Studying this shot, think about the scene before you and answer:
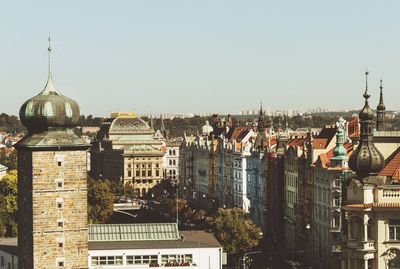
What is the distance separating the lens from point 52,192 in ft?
243

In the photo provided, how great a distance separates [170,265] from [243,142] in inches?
2780

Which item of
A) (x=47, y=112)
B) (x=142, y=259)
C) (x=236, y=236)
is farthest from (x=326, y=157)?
(x=47, y=112)

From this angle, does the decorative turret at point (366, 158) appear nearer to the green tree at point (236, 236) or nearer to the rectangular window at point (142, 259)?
the rectangular window at point (142, 259)

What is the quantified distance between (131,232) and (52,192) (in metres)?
20.3

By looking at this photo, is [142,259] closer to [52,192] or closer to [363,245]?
[52,192]

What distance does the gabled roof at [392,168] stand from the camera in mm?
51906

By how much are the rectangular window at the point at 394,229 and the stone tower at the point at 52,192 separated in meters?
29.7

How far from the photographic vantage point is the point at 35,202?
74000mm

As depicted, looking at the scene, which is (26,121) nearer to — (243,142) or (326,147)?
(326,147)

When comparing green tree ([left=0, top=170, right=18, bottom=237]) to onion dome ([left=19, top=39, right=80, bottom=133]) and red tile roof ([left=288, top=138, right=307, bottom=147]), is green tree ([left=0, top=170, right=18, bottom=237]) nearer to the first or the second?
red tile roof ([left=288, top=138, right=307, bottom=147])

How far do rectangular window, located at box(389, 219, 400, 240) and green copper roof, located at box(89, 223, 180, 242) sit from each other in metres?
45.4

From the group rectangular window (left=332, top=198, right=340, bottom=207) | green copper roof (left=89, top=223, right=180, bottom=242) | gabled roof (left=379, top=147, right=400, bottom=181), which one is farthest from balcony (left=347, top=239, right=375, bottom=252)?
rectangular window (left=332, top=198, right=340, bottom=207)

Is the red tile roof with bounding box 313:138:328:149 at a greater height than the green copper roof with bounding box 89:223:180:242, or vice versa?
the red tile roof with bounding box 313:138:328:149

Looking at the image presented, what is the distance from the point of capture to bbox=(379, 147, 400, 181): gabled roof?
51.9 metres
